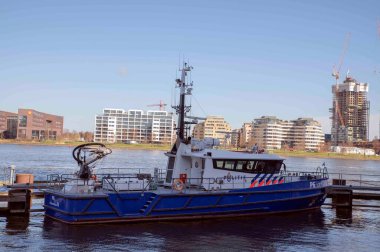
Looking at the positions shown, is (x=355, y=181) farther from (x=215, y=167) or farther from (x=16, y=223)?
(x=16, y=223)

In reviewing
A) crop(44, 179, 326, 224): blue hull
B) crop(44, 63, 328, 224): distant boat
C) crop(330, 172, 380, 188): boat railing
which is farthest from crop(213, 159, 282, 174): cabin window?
crop(330, 172, 380, 188): boat railing

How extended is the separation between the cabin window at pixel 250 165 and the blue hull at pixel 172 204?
994 millimetres

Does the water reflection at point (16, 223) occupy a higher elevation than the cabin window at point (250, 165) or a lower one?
lower

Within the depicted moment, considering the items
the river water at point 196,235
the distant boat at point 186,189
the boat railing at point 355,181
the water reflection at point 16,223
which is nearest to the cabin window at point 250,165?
the distant boat at point 186,189

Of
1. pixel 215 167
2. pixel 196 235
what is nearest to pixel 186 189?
pixel 215 167

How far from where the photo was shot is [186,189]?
22.9 m

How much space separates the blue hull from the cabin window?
0.99 meters

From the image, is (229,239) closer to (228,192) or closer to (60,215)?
(228,192)

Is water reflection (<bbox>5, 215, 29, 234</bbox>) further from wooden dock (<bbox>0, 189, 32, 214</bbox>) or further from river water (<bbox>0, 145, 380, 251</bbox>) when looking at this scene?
wooden dock (<bbox>0, 189, 32, 214</bbox>)

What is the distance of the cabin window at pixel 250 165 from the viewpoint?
76.7ft

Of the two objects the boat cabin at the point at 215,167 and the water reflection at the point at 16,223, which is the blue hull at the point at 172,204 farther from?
the water reflection at the point at 16,223

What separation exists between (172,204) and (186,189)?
1477 millimetres

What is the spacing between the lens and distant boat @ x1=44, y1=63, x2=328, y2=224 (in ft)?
67.4

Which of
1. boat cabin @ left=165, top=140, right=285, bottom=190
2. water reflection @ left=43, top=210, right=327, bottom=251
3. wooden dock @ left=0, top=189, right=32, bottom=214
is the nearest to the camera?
water reflection @ left=43, top=210, right=327, bottom=251
